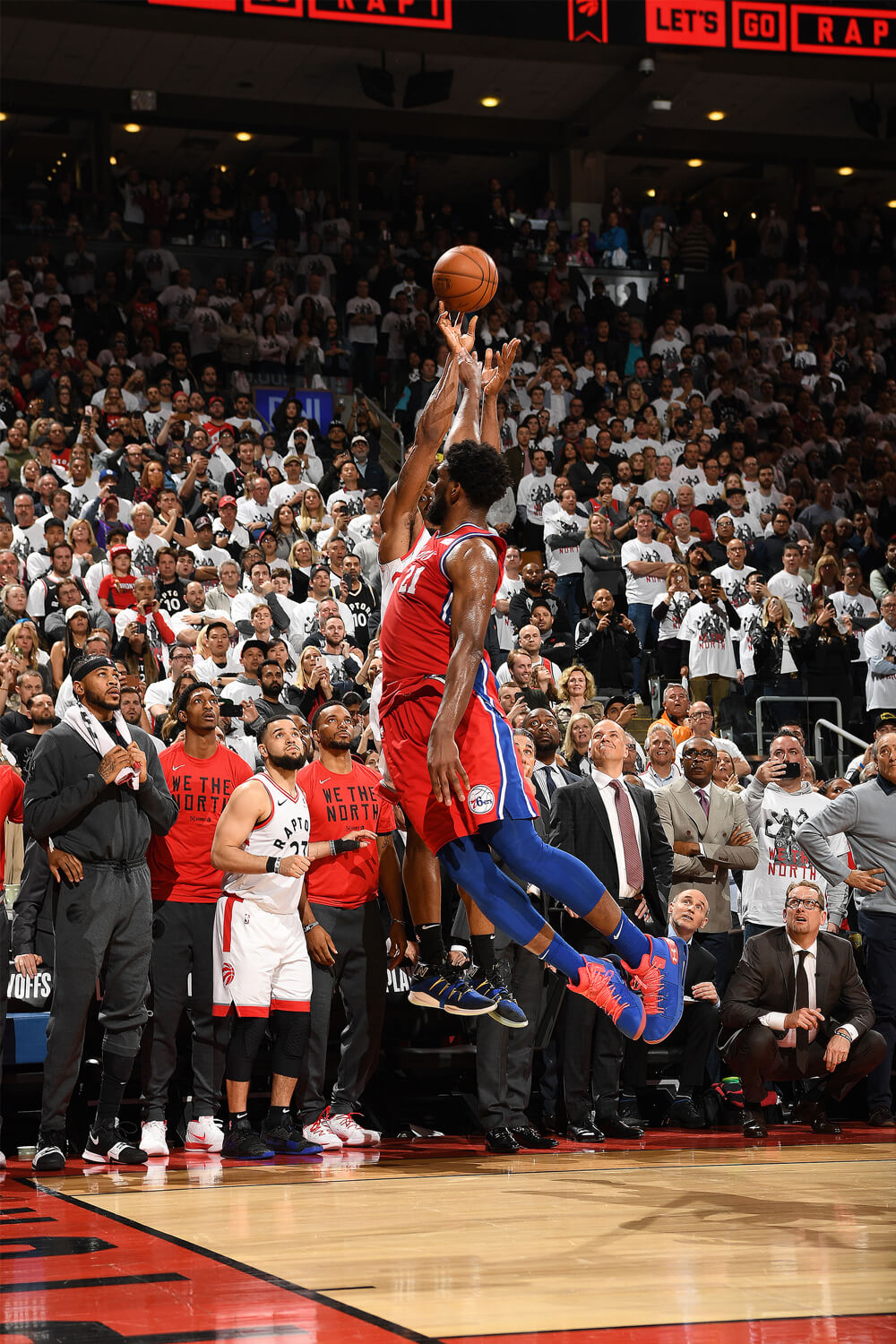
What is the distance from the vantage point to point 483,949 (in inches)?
232

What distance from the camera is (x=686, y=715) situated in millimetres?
11023

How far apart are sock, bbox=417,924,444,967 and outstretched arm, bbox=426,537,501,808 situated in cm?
70

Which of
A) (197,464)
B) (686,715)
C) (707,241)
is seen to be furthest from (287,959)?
(707,241)

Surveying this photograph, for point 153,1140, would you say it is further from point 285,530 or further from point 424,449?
point 285,530

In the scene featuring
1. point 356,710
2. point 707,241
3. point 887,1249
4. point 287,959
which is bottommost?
point 887,1249

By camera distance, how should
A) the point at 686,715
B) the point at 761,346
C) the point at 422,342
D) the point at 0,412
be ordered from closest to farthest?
the point at 686,715 < the point at 0,412 < the point at 422,342 < the point at 761,346

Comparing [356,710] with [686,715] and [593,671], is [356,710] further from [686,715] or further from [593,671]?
[593,671]

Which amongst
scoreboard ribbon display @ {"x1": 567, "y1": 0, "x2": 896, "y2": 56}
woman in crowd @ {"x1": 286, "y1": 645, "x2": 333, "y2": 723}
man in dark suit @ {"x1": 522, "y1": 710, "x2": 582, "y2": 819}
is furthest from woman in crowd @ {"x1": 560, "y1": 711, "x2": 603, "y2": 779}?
scoreboard ribbon display @ {"x1": 567, "y1": 0, "x2": 896, "y2": 56}

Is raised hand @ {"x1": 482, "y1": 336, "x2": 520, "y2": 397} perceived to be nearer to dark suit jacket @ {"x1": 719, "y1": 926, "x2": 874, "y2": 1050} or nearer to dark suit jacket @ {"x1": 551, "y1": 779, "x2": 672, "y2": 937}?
dark suit jacket @ {"x1": 551, "y1": 779, "x2": 672, "y2": 937}

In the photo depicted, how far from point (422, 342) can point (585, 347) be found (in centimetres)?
215

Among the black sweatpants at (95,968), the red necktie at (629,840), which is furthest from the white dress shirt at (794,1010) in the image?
the black sweatpants at (95,968)

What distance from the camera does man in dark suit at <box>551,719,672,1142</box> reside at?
307 inches

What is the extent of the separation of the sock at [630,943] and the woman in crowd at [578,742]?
3411 millimetres

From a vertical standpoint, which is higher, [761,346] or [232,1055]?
[761,346]
